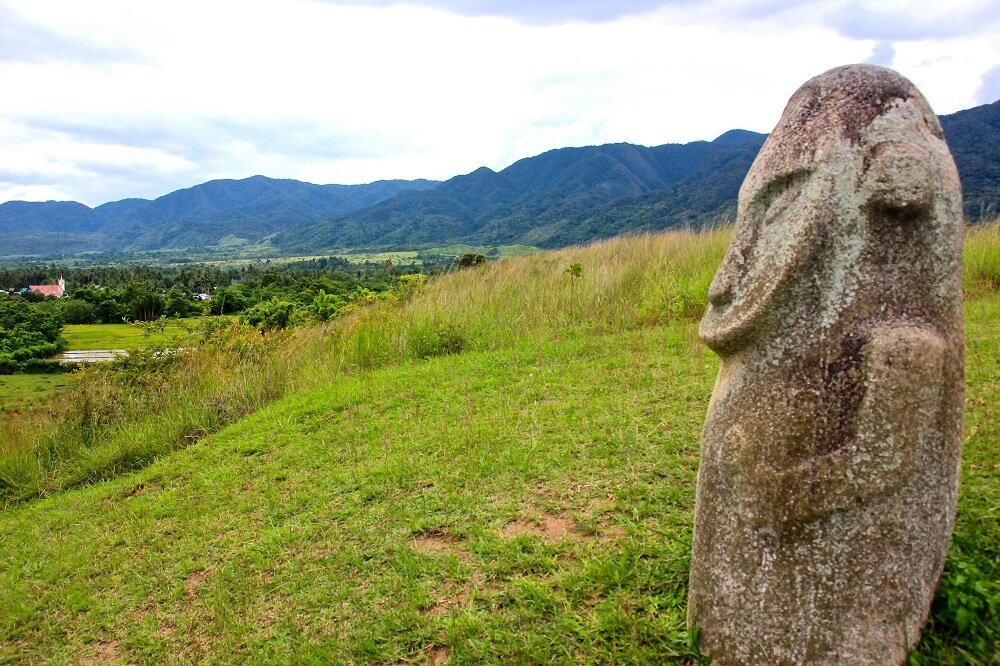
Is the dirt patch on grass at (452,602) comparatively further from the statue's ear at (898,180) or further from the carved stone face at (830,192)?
the statue's ear at (898,180)

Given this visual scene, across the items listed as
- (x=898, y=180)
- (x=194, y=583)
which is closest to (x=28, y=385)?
(x=194, y=583)

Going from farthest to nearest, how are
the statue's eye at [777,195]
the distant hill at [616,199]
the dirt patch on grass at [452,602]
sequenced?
the distant hill at [616,199], the dirt patch on grass at [452,602], the statue's eye at [777,195]

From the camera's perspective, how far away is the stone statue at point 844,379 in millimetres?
2037

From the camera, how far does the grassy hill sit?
9.76 feet

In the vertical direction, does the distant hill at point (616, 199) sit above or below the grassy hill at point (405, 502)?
above

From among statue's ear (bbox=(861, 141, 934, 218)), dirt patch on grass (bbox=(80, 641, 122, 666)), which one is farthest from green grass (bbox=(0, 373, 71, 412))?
statue's ear (bbox=(861, 141, 934, 218))

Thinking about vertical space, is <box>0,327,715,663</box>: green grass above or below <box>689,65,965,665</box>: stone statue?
below

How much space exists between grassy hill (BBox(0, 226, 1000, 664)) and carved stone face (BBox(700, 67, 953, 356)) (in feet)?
4.29

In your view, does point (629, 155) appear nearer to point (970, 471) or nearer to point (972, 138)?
point (972, 138)

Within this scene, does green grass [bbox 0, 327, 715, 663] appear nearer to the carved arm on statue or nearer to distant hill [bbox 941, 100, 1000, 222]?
the carved arm on statue

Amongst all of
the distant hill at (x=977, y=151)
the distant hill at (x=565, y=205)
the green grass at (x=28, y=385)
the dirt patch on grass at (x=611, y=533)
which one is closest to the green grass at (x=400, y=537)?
the dirt patch on grass at (x=611, y=533)

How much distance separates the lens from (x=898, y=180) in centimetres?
Result: 199

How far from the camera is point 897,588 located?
214 centimetres

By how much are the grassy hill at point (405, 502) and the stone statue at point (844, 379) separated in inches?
15.9
